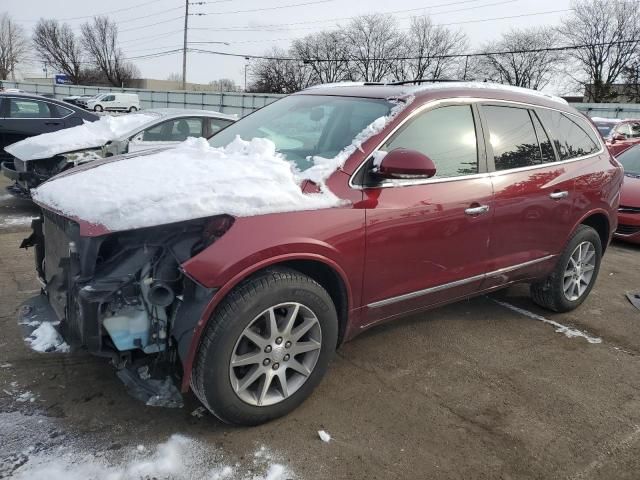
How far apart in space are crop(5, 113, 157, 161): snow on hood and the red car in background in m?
11.1

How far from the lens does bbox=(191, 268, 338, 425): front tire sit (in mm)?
2465

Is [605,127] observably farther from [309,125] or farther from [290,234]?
[290,234]

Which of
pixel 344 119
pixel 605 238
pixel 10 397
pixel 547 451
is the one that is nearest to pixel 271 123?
pixel 344 119

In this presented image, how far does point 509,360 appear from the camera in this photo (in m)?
3.67

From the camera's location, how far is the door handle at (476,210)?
3.33 meters

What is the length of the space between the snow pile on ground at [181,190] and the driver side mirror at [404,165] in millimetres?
342

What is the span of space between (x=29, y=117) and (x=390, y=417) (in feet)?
29.8

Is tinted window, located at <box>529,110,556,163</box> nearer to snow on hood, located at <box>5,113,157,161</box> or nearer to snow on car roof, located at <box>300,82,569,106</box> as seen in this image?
snow on car roof, located at <box>300,82,569,106</box>

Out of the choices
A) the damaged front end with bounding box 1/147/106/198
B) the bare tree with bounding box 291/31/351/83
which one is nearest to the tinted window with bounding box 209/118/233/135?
the damaged front end with bounding box 1/147/106/198

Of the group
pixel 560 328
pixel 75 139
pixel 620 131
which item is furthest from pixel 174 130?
pixel 620 131

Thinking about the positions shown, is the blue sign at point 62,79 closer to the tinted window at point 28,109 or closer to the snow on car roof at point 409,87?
the tinted window at point 28,109

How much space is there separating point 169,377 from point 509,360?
7.72 feet

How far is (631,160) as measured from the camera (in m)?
8.74

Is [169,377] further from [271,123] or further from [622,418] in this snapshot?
[622,418]
